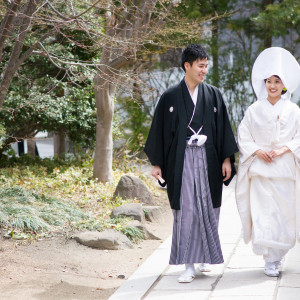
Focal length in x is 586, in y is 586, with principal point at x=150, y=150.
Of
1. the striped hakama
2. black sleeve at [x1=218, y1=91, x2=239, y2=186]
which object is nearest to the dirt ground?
the striped hakama

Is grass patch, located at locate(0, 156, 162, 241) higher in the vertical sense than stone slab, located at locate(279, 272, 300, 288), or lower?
higher

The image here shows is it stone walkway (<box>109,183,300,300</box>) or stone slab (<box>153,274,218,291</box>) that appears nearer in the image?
stone walkway (<box>109,183,300,300</box>)

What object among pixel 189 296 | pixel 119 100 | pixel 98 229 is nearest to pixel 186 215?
pixel 189 296

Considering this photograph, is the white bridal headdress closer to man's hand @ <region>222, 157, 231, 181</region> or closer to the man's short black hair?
the man's short black hair

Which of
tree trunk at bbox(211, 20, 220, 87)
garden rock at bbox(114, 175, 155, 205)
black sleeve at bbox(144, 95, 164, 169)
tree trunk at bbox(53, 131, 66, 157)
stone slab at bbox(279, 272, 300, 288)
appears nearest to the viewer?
stone slab at bbox(279, 272, 300, 288)

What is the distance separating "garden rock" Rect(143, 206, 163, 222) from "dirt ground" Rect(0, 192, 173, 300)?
94cm

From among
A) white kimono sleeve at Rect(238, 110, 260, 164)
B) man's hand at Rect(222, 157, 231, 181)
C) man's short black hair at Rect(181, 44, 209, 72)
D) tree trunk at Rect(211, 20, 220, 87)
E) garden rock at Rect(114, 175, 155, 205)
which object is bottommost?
garden rock at Rect(114, 175, 155, 205)

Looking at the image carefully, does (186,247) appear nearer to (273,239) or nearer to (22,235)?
(273,239)

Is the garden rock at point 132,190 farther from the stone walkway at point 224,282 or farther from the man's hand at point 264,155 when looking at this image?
the man's hand at point 264,155

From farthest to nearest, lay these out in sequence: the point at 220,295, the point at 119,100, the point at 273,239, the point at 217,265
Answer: the point at 119,100
the point at 217,265
the point at 273,239
the point at 220,295

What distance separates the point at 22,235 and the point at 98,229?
0.85 m

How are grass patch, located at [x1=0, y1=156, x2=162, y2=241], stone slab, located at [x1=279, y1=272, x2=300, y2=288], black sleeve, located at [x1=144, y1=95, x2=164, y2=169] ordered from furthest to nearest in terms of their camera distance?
grass patch, located at [x1=0, y1=156, x2=162, y2=241] < black sleeve, located at [x1=144, y1=95, x2=164, y2=169] < stone slab, located at [x1=279, y1=272, x2=300, y2=288]

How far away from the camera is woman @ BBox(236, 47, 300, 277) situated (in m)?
4.72

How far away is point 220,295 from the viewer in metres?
4.35
